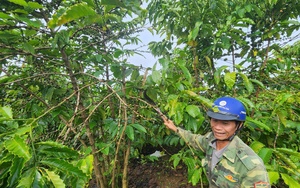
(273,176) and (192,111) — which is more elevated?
(192,111)

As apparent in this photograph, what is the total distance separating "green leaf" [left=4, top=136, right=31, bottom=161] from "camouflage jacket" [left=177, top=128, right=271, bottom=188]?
1.24m

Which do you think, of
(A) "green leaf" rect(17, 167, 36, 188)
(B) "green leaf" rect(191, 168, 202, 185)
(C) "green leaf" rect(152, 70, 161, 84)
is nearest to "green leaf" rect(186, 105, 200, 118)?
(C) "green leaf" rect(152, 70, 161, 84)

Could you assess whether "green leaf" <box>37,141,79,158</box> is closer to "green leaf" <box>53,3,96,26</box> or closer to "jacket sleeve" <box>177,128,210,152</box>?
"green leaf" <box>53,3,96,26</box>

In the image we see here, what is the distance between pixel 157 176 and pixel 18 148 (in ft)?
8.91

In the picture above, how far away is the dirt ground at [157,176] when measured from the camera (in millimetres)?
3066

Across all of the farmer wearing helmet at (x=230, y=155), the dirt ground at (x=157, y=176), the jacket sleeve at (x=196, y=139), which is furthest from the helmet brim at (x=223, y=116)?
the dirt ground at (x=157, y=176)

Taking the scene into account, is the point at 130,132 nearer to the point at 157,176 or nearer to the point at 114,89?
the point at 114,89

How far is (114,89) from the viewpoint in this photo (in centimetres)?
224

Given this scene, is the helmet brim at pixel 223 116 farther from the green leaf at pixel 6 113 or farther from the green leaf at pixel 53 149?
the green leaf at pixel 6 113

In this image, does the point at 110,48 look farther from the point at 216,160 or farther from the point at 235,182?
the point at 235,182

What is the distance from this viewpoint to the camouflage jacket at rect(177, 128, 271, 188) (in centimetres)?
138

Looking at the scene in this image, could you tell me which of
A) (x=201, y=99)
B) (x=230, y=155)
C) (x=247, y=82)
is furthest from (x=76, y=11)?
(x=230, y=155)

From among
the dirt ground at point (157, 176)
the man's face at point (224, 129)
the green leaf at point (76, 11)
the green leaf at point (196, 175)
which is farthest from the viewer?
the dirt ground at point (157, 176)

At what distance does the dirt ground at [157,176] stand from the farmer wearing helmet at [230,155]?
4.51 feet
